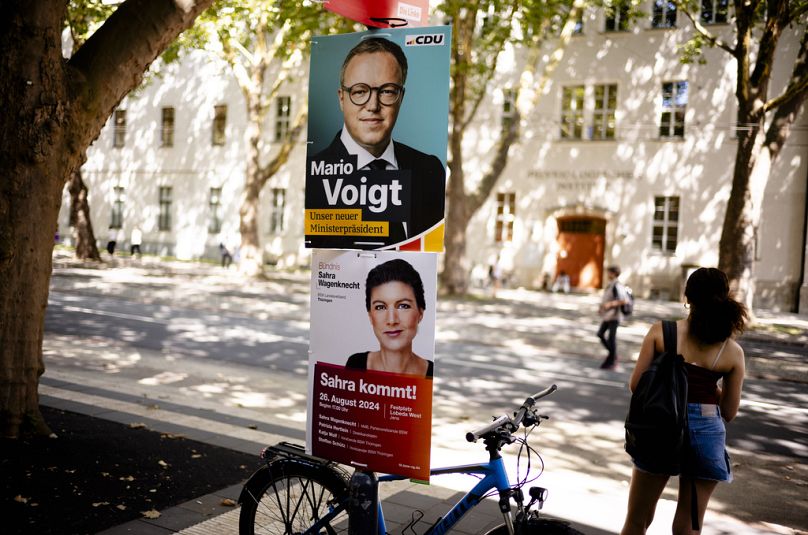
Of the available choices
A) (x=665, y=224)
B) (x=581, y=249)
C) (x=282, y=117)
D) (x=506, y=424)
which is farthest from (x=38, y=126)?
(x=282, y=117)

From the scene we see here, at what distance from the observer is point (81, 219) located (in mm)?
27891

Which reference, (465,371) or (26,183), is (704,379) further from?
(465,371)

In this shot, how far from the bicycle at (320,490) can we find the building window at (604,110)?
25.6 m

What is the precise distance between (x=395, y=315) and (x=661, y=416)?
4.34 feet

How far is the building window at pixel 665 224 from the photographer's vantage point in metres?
26.7

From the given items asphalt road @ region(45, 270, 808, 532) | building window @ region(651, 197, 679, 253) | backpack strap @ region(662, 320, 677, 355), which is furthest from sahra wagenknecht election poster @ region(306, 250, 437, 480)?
building window @ region(651, 197, 679, 253)

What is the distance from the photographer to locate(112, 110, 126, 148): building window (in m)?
40.3

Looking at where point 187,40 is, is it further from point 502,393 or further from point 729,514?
point 729,514

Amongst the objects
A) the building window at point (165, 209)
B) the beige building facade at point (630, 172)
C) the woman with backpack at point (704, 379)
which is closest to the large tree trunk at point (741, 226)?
the beige building facade at point (630, 172)

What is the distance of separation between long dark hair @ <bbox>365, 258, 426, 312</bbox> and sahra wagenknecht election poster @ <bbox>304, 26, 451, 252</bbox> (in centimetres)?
8

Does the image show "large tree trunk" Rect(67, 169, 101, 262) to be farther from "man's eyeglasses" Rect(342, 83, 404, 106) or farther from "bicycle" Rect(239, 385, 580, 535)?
"man's eyeglasses" Rect(342, 83, 404, 106)

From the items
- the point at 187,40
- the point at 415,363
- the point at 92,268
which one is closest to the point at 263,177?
the point at 187,40

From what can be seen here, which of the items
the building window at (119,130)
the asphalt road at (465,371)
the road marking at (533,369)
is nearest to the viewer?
the asphalt road at (465,371)

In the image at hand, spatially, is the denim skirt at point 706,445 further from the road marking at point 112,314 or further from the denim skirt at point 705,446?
the road marking at point 112,314
